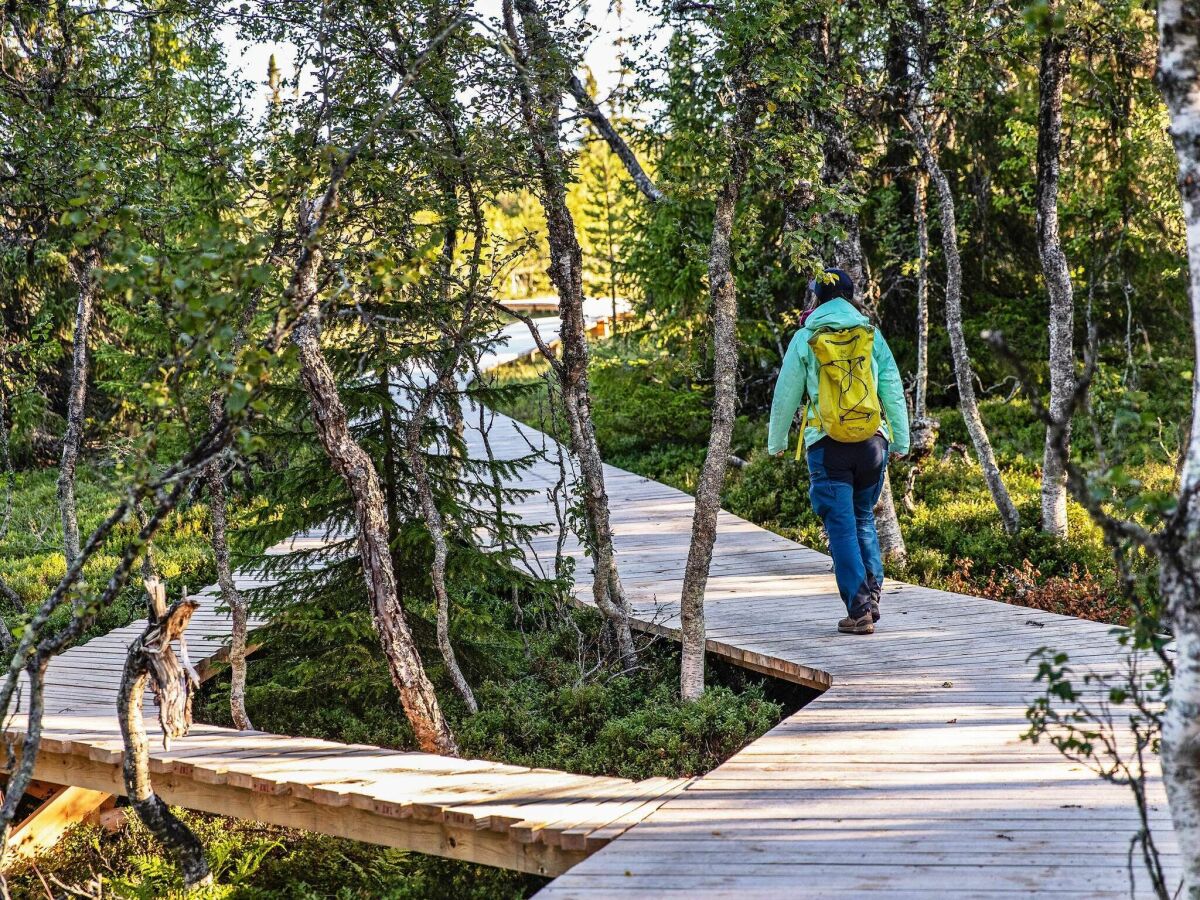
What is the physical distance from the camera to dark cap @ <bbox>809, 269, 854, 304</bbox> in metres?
6.83

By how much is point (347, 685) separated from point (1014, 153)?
35.3ft

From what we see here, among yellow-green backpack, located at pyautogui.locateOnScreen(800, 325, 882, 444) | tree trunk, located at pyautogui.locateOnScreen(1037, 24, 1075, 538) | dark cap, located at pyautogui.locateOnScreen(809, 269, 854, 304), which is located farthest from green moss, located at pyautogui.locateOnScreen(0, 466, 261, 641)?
tree trunk, located at pyautogui.locateOnScreen(1037, 24, 1075, 538)

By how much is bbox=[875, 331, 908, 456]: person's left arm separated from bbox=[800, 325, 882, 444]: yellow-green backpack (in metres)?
0.22

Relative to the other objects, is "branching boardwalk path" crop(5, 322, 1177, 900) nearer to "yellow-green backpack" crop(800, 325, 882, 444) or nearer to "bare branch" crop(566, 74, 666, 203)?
"yellow-green backpack" crop(800, 325, 882, 444)

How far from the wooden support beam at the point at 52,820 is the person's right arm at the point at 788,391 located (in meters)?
4.93

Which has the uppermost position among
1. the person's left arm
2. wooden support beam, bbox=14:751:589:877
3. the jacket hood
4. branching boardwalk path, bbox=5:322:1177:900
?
the jacket hood

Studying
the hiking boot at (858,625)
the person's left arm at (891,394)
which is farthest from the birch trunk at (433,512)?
the person's left arm at (891,394)

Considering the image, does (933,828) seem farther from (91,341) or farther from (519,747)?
(91,341)

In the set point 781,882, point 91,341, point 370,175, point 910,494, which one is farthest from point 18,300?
point 781,882

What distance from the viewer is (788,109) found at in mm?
7043

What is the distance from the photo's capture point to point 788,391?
709 cm

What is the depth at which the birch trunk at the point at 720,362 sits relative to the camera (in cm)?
647

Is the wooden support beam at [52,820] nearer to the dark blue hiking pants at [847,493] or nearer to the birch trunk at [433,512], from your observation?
the birch trunk at [433,512]

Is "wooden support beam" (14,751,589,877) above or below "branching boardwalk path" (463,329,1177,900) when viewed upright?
below
